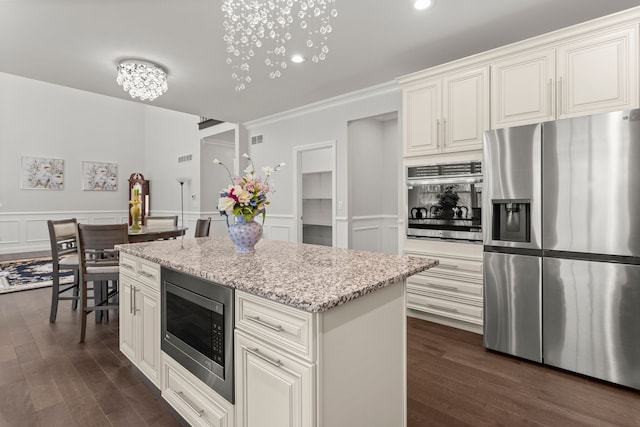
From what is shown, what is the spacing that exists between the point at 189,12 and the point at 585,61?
3.03 metres

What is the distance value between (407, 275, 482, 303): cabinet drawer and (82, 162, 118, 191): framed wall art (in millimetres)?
9019

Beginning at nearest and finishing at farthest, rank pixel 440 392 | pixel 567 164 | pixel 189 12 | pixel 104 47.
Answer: pixel 440 392 < pixel 567 164 < pixel 189 12 < pixel 104 47

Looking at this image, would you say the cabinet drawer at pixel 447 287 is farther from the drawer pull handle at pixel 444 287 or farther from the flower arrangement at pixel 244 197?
the flower arrangement at pixel 244 197

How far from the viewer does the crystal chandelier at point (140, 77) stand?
3.50m

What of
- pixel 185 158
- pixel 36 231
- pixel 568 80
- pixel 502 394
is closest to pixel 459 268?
pixel 502 394

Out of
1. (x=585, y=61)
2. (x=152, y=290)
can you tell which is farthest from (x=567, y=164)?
(x=152, y=290)

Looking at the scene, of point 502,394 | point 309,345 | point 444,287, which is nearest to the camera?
point 309,345

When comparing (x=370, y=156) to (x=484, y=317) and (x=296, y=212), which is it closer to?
(x=296, y=212)

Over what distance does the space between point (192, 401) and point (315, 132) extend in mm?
4273

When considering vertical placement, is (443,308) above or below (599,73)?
below

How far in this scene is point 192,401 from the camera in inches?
66.3

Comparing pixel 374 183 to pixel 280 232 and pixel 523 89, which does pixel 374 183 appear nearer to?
pixel 280 232

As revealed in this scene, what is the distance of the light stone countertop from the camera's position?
1.18 metres

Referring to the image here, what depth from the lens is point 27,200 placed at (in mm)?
7840
